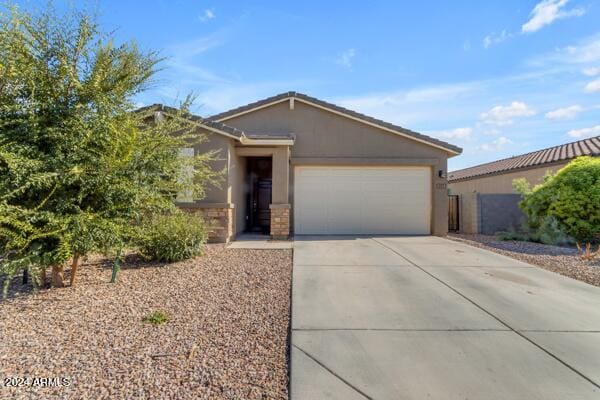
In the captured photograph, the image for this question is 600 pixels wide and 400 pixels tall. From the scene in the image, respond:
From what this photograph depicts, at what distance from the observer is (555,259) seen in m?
7.63

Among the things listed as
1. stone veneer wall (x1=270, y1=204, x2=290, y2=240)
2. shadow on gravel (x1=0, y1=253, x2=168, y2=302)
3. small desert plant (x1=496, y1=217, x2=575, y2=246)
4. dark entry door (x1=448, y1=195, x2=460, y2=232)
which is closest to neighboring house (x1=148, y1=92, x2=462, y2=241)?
stone veneer wall (x1=270, y1=204, x2=290, y2=240)

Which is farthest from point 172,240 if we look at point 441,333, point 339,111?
point 339,111

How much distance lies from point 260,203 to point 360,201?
4290 millimetres

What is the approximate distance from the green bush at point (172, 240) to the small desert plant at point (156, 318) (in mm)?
2436

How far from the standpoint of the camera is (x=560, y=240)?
32.8ft

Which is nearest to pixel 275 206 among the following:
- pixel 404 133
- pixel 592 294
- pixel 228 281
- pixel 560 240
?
pixel 228 281

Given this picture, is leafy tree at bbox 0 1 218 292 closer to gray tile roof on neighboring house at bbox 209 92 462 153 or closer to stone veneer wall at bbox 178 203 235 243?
stone veneer wall at bbox 178 203 235 243

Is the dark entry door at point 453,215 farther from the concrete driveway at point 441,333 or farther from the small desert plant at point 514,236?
the concrete driveway at point 441,333

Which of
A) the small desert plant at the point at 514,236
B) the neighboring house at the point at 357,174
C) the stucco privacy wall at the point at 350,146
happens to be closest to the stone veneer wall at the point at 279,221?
the neighboring house at the point at 357,174

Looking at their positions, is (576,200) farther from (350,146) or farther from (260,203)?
(260,203)

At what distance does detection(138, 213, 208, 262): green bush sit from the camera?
6352 mm

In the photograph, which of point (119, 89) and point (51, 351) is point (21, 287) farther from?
point (119, 89)

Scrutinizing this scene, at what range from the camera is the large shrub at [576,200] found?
9867 millimetres

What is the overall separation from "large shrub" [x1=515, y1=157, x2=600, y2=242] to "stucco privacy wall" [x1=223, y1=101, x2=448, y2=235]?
11.0 feet
